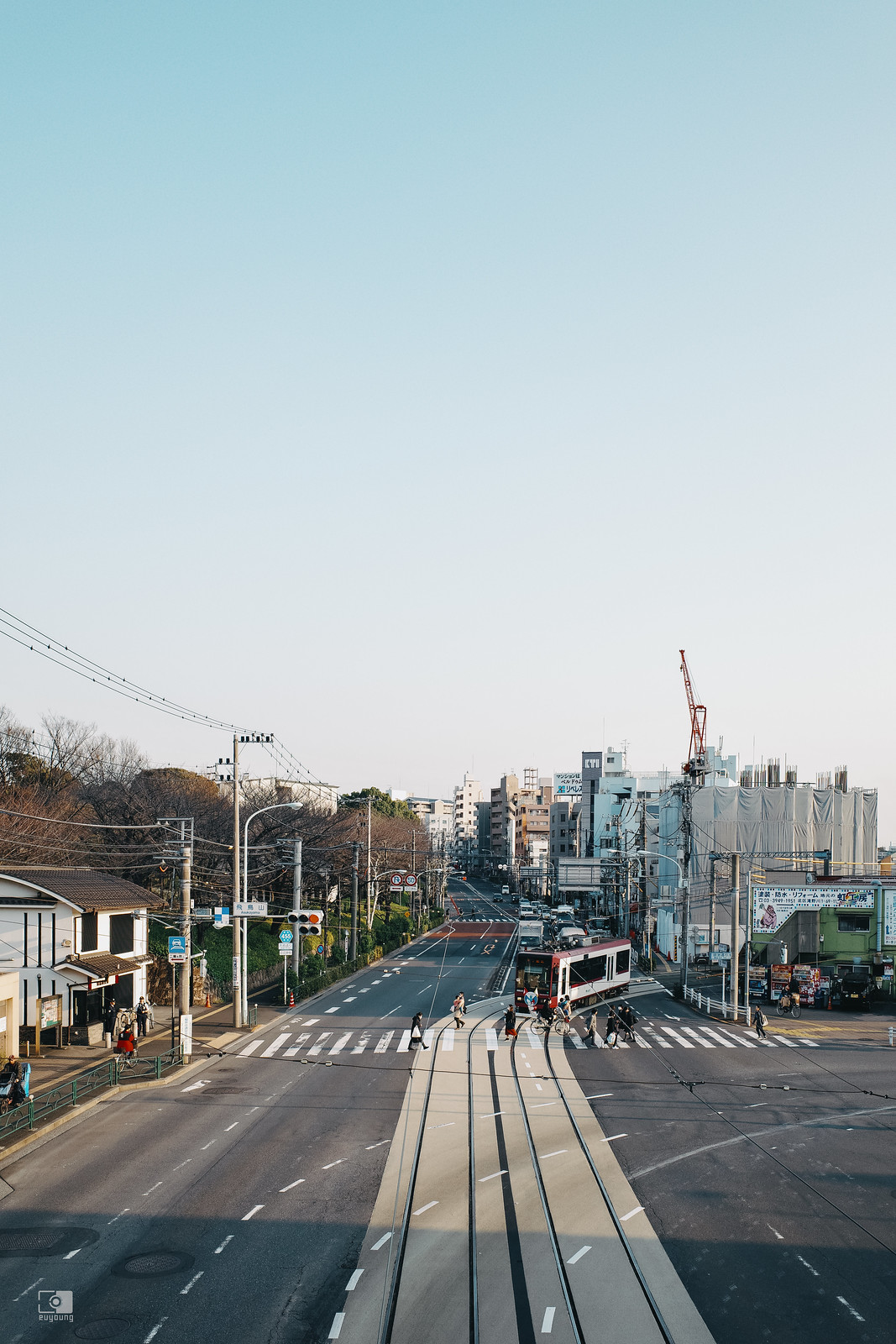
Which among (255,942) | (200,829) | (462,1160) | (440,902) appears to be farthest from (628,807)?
(462,1160)

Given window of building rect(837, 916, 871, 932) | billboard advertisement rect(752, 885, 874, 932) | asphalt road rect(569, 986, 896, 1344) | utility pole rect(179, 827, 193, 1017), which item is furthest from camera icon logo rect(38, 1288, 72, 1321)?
window of building rect(837, 916, 871, 932)

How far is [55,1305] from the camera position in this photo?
1605 centimetres

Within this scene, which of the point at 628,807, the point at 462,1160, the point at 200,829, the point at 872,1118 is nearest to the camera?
the point at 462,1160

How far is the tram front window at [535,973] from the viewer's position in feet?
156

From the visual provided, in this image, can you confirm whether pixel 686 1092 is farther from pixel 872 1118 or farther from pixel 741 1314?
pixel 741 1314

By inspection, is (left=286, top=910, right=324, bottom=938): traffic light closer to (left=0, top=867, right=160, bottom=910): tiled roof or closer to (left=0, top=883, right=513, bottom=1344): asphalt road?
(left=0, top=867, right=160, bottom=910): tiled roof

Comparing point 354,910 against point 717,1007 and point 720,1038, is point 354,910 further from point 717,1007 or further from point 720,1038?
point 720,1038

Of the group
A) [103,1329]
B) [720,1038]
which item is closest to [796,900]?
[720,1038]

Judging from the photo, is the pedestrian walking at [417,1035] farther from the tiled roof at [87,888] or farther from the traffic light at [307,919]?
the tiled roof at [87,888]

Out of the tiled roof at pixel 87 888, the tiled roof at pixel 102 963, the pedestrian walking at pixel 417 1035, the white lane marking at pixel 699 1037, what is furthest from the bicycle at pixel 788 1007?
the tiled roof at pixel 102 963

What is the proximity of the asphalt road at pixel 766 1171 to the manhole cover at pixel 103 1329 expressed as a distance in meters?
9.01

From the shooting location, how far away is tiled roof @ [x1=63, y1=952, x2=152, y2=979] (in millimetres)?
38438

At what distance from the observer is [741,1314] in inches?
623

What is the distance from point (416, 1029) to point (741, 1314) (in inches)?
1017
